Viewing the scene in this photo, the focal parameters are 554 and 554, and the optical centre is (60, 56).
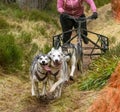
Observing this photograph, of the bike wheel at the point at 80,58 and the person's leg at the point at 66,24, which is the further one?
the person's leg at the point at 66,24

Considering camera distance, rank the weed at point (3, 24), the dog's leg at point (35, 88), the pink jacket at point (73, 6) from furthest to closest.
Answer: the weed at point (3, 24), the pink jacket at point (73, 6), the dog's leg at point (35, 88)

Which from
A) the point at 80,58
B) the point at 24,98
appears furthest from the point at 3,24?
the point at 24,98

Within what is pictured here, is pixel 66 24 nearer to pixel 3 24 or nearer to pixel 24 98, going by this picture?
pixel 24 98

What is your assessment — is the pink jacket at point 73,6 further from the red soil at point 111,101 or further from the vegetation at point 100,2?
the vegetation at point 100,2

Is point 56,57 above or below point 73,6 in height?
below

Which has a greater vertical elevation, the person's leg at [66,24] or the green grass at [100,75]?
the person's leg at [66,24]

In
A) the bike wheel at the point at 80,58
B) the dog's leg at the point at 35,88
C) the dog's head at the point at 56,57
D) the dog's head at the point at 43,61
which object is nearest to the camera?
the dog's head at the point at 43,61

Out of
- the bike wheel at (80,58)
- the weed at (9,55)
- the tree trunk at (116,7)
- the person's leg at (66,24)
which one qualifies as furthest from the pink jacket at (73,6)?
the tree trunk at (116,7)

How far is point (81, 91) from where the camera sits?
861 centimetres

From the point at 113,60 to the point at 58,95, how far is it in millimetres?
1188

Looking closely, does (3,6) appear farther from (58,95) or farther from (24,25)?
(58,95)

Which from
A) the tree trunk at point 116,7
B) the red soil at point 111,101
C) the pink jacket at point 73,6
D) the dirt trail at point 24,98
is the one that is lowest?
the dirt trail at point 24,98

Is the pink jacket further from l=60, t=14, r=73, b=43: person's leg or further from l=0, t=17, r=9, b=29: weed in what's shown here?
l=0, t=17, r=9, b=29: weed

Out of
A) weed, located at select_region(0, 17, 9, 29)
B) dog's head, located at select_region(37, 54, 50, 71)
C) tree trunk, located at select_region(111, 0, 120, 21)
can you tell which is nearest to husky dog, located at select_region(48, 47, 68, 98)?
dog's head, located at select_region(37, 54, 50, 71)
